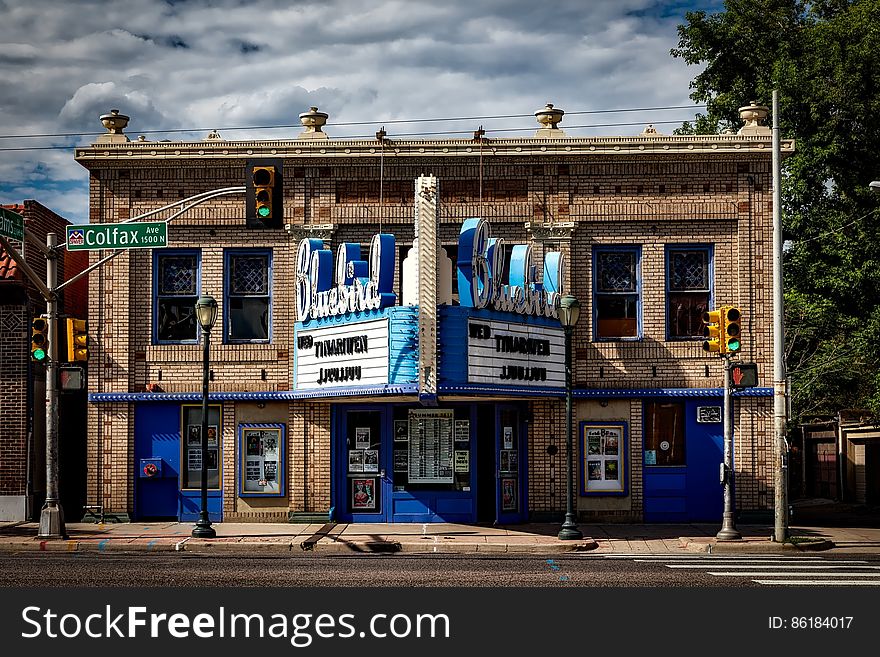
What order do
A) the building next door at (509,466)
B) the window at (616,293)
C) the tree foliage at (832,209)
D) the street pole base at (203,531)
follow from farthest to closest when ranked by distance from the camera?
1. the tree foliage at (832,209)
2. the window at (616,293)
3. the building next door at (509,466)
4. the street pole base at (203,531)

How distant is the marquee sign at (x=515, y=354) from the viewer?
2162cm

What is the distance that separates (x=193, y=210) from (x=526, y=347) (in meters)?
8.51

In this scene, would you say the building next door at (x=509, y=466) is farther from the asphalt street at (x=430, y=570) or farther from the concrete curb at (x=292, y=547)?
the asphalt street at (x=430, y=570)

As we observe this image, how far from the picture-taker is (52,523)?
21594 mm

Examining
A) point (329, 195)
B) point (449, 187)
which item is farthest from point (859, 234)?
point (329, 195)

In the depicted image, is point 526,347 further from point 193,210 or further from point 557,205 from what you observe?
point 193,210

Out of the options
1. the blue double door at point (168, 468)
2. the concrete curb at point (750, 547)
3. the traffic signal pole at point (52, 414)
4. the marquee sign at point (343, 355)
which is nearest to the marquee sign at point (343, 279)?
the marquee sign at point (343, 355)

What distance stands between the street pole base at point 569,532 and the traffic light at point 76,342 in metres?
10.2

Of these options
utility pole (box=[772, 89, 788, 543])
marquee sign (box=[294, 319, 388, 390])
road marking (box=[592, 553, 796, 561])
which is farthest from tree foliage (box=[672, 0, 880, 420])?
marquee sign (box=[294, 319, 388, 390])

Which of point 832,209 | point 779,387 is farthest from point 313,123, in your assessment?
point 832,209

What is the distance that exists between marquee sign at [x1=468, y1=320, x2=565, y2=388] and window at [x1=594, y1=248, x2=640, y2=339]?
1774 millimetres

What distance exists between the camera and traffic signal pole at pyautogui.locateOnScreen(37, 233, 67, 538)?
71.1 ft

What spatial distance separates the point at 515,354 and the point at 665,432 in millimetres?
4806

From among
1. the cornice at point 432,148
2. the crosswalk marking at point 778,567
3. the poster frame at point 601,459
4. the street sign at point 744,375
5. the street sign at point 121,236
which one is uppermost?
the cornice at point 432,148
